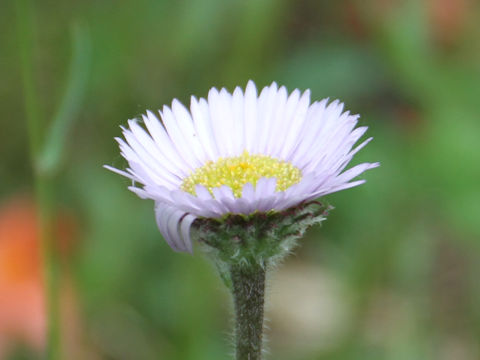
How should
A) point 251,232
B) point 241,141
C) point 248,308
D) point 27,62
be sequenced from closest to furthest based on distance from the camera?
point 251,232 < point 248,308 < point 241,141 < point 27,62

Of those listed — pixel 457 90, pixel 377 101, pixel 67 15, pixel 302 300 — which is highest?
pixel 67 15

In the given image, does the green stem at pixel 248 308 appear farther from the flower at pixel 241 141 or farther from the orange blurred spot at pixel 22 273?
the orange blurred spot at pixel 22 273

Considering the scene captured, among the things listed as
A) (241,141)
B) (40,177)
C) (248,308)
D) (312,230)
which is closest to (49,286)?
(40,177)

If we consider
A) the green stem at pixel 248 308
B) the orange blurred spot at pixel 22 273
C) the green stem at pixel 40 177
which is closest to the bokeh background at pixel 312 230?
the orange blurred spot at pixel 22 273

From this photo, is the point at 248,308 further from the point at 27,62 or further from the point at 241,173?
the point at 27,62

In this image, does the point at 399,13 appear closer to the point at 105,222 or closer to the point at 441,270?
the point at 441,270

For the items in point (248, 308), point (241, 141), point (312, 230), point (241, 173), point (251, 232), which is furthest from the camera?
point (312, 230)

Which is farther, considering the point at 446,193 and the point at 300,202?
the point at 446,193

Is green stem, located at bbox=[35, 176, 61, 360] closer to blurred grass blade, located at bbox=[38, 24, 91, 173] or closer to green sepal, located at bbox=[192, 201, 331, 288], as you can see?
blurred grass blade, located at bbox=[38, 24, 91, 173]

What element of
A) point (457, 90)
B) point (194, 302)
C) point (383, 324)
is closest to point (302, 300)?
point (383, 324)
